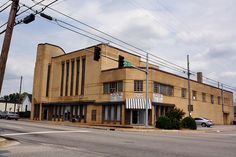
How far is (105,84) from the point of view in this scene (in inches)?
1850

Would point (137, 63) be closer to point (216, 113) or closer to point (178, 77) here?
point (178, 77)

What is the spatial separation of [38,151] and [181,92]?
41.1m

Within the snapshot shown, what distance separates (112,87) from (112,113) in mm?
3768

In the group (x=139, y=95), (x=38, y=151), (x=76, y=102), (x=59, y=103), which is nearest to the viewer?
(x=38, y=151)

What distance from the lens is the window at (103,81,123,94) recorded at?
4444 centimetres

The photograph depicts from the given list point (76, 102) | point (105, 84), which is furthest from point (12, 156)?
point (76, 102)

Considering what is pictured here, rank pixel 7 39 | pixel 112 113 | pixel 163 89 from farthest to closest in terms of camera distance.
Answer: pixel 163 89, pixel 112 113, pixel 7 39

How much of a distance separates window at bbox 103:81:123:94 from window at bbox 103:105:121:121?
226 cm

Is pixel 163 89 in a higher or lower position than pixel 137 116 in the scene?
higher

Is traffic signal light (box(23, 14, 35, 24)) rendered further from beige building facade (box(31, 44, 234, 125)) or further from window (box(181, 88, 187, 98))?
window (box(181, 88, 187, 98))

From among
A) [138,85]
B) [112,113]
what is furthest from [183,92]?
[112,113]

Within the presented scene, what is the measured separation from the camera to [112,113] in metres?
45.2

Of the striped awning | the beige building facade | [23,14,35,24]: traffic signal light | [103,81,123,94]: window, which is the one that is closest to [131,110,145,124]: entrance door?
the beige building facade

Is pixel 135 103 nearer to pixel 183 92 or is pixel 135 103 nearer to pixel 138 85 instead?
pixel 138 85
